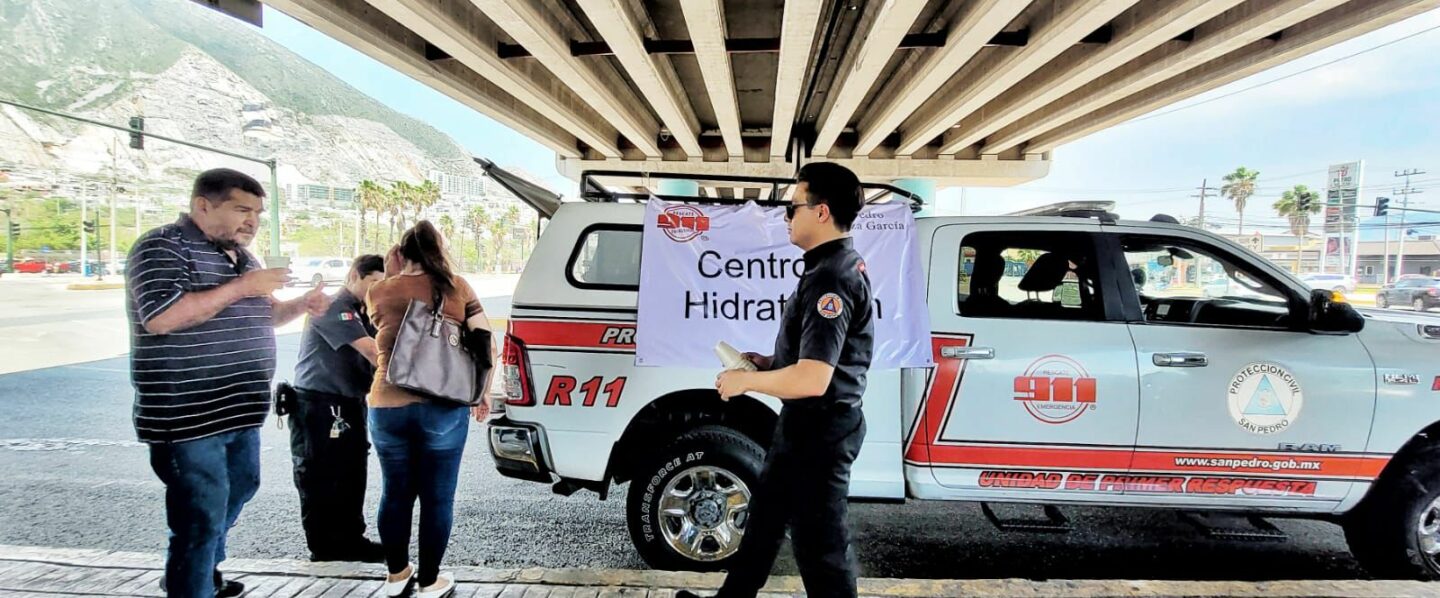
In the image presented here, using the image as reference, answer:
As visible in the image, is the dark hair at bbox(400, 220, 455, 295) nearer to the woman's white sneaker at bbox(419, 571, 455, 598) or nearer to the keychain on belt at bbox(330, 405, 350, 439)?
the keychain on belt at bbox(330, 405, 350, 439)

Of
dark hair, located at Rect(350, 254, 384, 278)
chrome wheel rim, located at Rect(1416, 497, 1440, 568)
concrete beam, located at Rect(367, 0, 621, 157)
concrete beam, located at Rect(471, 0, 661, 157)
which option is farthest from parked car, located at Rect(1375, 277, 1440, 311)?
dark hair, located at Rect(350, 254, 384, 278)

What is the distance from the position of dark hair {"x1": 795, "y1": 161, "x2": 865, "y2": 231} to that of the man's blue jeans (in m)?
2.43

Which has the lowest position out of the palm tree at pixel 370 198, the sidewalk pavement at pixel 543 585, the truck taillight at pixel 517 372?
the sidewalk pavement at pixel 543 585

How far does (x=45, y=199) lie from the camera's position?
2864 centimetres

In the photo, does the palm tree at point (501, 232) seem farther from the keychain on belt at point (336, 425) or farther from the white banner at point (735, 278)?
the white banner at point (735, 278)

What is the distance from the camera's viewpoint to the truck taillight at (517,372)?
3.23m

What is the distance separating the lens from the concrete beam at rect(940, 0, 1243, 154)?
8633 millimetres

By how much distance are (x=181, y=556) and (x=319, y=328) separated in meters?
1.24

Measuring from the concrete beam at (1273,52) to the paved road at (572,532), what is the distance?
8377 mm

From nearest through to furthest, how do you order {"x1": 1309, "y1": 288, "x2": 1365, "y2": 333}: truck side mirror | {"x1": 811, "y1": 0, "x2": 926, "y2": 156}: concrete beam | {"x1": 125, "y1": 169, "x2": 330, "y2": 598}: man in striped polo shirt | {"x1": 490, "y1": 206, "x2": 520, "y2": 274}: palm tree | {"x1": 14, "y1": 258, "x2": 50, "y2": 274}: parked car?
{"x1": 125, "y1": 169, "x2": 330, "y2": 598}: man in striped polo shirt
{"x1": 1309, "y1": 288, "x2": 1365, "y2": 333}: truck side mirror
{"x1": 811, "y1": 0, "x2": 926, "y2": 156}: concrete beam
{"x1": 14, "y1": 258, "x2": 50, "y2": 274}: parked car
{"x1": 490, "y1": 206, "x2": 520, "y2": 274}: palm tree

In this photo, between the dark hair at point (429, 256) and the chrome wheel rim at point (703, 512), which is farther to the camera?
the chrome wheel rim at point (703, 512)

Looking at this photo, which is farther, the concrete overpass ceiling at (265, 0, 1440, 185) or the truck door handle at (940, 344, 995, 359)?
the concrete overpass ceiling at (265, 0, 1440, 185)

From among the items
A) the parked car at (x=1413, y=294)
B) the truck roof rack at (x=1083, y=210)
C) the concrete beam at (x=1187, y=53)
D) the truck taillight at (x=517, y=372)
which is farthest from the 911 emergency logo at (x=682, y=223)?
the parked car at (x=1413, y=294)

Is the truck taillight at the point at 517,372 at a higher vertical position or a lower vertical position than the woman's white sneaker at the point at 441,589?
higher
